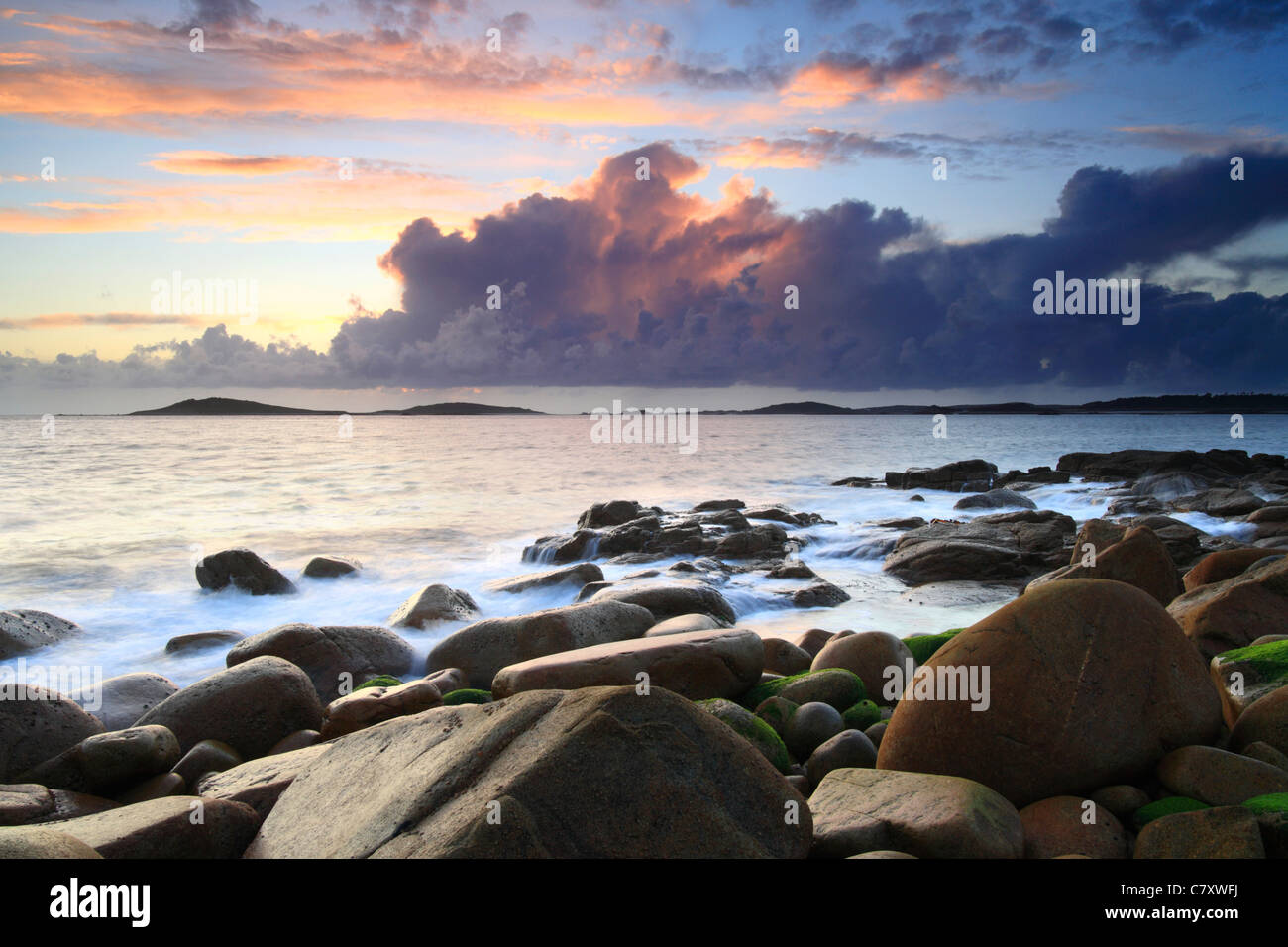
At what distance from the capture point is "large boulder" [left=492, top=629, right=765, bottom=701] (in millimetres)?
6898

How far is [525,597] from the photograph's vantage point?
15.1 meters

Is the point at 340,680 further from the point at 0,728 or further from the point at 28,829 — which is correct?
the point at 28,829

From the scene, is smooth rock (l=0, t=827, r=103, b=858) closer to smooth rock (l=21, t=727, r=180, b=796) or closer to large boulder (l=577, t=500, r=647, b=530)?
smooth rock (l=21, t=727, r=180, b=796)

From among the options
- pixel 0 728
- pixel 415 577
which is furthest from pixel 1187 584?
pixel 415 577

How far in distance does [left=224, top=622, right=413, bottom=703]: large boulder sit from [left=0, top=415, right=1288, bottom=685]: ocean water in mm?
869

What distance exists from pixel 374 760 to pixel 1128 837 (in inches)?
172

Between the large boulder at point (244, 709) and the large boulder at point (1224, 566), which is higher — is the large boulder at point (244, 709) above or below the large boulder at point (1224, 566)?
below

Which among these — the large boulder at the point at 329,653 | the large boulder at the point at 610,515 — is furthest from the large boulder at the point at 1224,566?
the large boulder at the point at 610,515

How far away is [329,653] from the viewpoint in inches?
386

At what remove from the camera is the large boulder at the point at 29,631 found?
1133 centimetres

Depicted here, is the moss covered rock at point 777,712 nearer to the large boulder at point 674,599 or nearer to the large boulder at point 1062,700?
the large boulder at point 1062,700

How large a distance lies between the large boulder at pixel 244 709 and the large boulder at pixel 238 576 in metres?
8.55

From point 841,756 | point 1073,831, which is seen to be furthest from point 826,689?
point 1073,831
